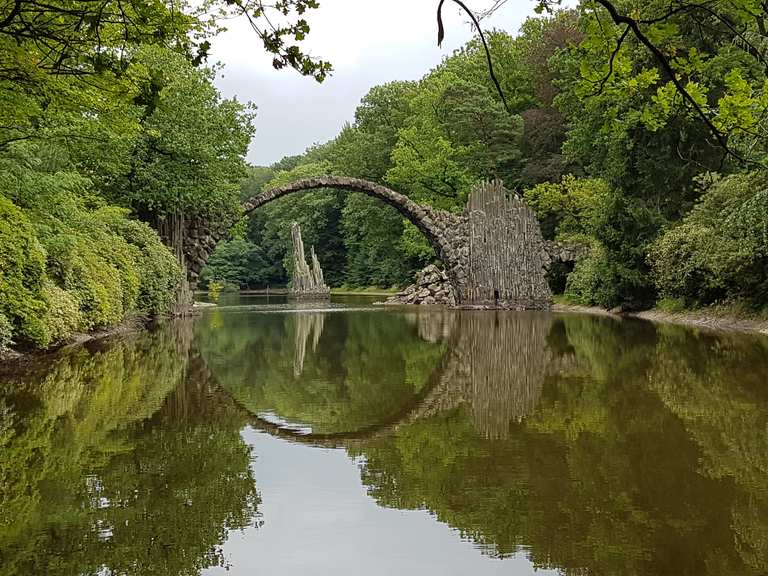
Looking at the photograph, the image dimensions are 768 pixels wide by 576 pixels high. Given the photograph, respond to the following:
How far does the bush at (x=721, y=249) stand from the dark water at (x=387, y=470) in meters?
6.49

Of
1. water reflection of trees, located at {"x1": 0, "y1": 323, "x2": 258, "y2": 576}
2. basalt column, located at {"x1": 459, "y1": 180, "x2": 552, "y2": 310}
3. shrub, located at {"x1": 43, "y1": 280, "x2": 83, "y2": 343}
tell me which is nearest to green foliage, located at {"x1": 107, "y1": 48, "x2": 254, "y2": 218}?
shrub, located at {"x1": 43, "y1": 280, "x2": 83, "y2": 343}

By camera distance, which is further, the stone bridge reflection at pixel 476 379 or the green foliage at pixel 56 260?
the green foliage at pixel 56 260

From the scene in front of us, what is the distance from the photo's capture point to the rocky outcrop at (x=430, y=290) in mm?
38844

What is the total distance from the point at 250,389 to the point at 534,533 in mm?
6423

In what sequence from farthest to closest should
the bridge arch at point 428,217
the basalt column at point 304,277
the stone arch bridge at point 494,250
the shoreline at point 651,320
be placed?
the basalt column at point 304,277
the stone arch bridge at point 494,250
the bridge arch at point 428,217
the shoreline at point 651,320

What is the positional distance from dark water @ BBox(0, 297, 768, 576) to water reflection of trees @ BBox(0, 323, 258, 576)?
2cm

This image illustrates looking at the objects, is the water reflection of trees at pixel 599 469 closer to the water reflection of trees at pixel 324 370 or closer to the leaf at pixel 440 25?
the water reflection of trees at pixel 324 370

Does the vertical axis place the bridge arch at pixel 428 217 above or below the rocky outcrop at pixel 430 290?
above

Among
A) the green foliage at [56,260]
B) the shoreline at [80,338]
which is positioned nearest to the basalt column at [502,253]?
the shoreline at [80,338]

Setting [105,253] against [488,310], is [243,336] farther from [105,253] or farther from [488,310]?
[488,310]

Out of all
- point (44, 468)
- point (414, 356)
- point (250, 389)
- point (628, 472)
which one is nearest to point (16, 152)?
point (250, 389)

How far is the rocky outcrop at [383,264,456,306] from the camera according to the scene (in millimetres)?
38844

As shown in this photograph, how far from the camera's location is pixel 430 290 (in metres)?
39.5

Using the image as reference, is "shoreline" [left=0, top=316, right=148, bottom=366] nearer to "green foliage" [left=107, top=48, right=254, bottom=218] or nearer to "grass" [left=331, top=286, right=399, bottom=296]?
"green foliage" [left=107, top=48, right=254, bottom=218]
